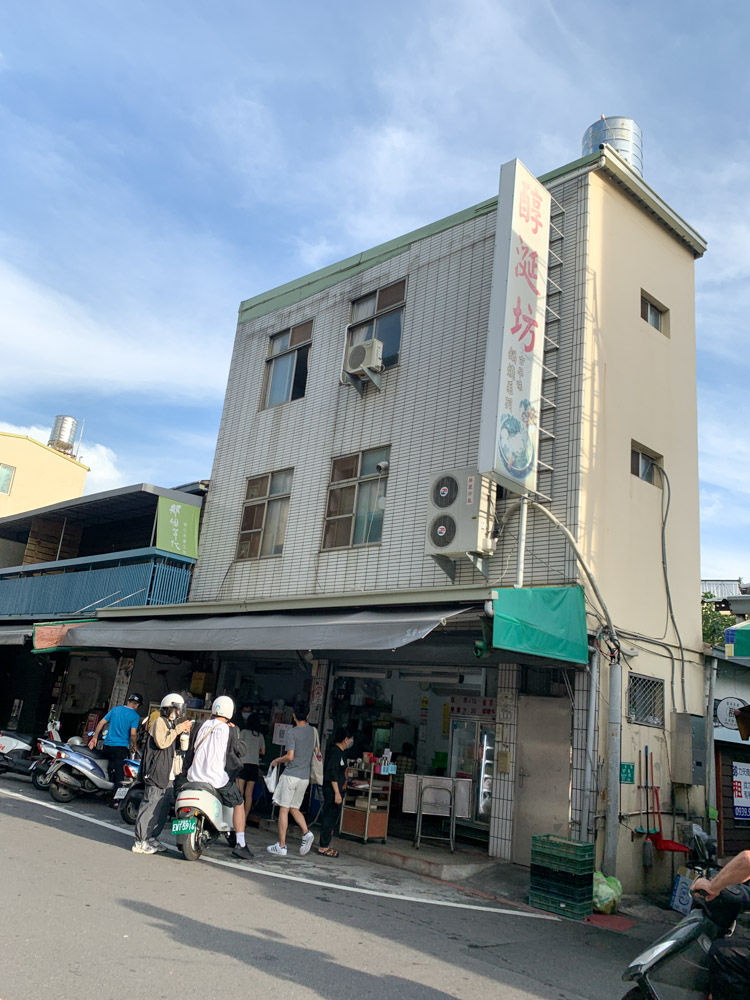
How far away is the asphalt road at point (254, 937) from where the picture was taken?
444 centimetres

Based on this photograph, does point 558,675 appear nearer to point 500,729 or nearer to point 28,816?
point 500,729

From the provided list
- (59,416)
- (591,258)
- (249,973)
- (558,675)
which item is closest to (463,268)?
(591,258)

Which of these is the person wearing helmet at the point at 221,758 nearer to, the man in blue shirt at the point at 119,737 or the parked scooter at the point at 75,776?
the parked scooter at the point at 75,776

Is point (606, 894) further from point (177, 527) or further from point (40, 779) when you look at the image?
point (177, 527)

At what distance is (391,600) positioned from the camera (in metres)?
9.99

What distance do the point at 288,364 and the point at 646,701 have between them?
30.6 feet

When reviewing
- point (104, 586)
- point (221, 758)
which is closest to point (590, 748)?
point (221, 758)

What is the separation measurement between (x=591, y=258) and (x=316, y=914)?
30.5 feet

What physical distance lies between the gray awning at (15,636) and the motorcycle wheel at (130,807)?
261 inches

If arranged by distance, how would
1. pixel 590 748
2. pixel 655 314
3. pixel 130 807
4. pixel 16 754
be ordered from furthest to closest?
pixel 16 754, pixel 655 314, pixel 130 807, pixel 590 748

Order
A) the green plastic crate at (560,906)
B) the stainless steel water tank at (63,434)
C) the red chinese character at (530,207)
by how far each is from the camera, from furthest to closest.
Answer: the stainless steel water tank at (63,434) < the red chinese character at (530,207) < the green plastic crate at (560,906)

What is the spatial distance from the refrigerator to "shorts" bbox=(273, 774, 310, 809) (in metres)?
2.88

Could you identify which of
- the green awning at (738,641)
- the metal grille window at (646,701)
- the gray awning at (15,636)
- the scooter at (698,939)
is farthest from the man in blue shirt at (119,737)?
the scooter at (698,939)

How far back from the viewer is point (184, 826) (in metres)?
7.95
